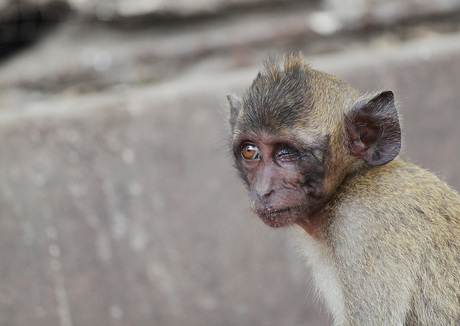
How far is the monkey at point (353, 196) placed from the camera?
3.23 meters

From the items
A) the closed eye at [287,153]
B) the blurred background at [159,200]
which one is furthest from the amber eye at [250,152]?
the blurred background at [159,200]

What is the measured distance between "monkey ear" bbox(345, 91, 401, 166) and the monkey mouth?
20.4 inches

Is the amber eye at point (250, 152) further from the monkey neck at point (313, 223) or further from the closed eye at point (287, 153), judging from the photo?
the monkey neck at point (313, 223)

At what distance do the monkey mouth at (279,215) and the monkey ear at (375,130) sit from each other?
519 millimetres

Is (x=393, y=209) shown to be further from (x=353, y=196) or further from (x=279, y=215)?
(x=279, y=215)

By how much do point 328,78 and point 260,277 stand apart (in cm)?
272

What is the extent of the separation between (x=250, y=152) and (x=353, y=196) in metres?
0.72

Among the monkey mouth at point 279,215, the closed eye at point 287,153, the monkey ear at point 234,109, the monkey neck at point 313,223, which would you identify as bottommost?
the monkey neck at point 313,223

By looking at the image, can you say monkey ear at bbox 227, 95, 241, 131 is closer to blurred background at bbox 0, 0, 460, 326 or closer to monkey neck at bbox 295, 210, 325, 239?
monkey neck at bbox 295, 210, 325, 239

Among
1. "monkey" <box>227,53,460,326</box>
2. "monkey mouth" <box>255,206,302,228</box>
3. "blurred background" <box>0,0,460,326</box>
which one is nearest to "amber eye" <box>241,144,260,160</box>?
"monkey" <box>227,53,460,326</box>

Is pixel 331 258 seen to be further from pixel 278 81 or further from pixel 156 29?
pixel 156 29

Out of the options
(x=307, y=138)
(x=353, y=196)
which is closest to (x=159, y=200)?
(x=307, y=138)

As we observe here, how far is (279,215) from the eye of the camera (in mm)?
3551

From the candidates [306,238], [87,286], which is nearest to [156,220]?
[87,286]
